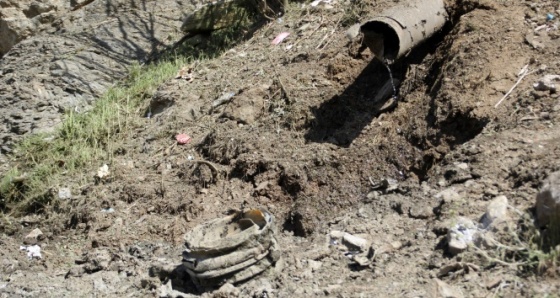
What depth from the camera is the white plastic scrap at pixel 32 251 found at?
6137mm

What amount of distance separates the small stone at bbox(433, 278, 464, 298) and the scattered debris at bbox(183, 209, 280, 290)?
3.48ft

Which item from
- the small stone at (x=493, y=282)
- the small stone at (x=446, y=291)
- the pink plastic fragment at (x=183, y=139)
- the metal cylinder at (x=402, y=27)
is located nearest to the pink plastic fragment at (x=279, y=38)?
the pink plastic fragment at (x=183, y=139)

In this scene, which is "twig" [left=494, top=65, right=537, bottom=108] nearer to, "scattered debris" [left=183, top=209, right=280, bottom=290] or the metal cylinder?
the metal cylinder

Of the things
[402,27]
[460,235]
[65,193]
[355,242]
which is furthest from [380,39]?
[65,193]

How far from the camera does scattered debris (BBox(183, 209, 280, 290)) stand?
15.2 feet

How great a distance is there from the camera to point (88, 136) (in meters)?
7.29

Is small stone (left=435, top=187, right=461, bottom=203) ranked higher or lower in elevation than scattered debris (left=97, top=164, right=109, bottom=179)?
higher

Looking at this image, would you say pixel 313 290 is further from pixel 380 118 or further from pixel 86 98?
pixel 86 98

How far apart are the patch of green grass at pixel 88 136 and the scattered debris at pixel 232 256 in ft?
7.62

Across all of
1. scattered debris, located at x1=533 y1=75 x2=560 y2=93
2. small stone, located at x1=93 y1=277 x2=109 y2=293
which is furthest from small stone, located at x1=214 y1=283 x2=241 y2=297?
scattered debris, located at x1=533 y1=75 x2=560 y2=93

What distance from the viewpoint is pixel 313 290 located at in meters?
4.46

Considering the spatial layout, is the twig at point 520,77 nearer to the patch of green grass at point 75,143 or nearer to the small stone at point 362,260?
the small stone at point 362,260

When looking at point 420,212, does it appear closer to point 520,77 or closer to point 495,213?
point 495,213

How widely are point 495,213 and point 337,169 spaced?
4.61ft
